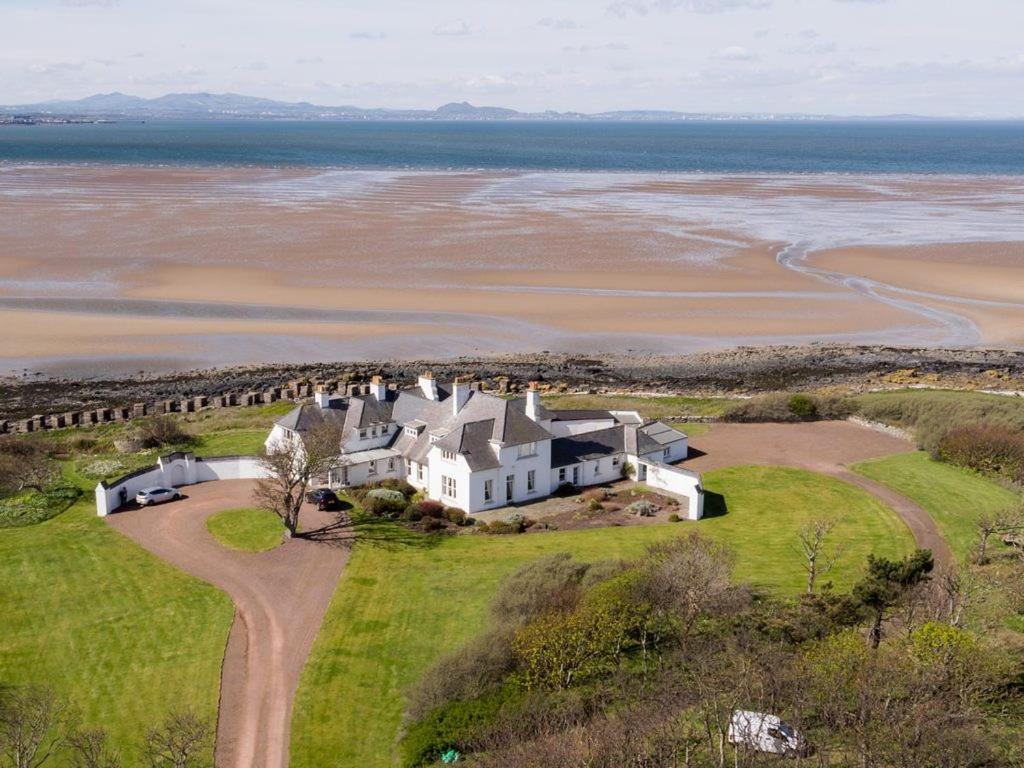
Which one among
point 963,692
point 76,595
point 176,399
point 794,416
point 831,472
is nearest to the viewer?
point 963,692

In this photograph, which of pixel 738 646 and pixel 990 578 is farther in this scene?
pixel 990 578

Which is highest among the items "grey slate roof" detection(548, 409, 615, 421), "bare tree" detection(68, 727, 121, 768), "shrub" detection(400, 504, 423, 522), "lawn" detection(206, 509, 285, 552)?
"grey slate roof" detection(548, 409, 615, 421)

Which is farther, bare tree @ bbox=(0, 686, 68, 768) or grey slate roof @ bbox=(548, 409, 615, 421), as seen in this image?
grey slate roof @ bbox=(548, 409, 615, 421)

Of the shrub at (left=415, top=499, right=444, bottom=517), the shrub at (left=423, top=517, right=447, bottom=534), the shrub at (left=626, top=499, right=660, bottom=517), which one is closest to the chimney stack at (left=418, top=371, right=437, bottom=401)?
the shrub at (left=415, top=499, right=444, bottom=517)

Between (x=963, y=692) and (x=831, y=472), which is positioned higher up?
(x=963, y=692)

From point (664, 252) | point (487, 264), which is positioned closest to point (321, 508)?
point (487, 264)

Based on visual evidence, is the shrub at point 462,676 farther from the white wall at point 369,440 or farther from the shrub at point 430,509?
the white wall at point 369,440

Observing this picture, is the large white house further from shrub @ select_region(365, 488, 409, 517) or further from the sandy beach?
the sandy beach

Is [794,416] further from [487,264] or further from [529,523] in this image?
[487,264]
